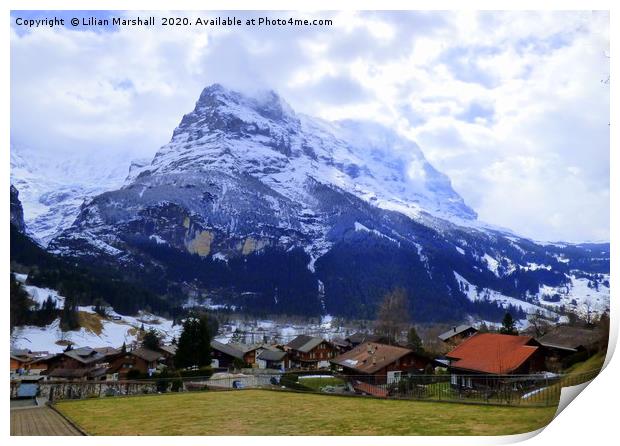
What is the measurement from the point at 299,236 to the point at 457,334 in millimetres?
3549

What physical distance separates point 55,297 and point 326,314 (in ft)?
14.7

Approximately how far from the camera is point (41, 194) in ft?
21.8

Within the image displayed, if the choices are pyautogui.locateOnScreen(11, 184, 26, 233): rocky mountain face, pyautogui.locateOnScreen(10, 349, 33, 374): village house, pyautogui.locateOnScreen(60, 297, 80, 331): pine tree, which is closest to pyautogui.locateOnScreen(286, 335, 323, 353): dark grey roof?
pyautogui.locateOnScreen(60, 297, 80, 331): pine tree

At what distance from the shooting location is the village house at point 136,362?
21.8 ft

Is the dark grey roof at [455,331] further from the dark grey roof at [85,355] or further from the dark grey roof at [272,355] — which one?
the dark grey roof at [85,355]

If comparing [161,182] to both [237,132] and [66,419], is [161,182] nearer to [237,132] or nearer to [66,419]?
[237,132]

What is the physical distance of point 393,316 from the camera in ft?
27.0

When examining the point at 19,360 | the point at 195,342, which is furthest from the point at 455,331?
the point at 19,360

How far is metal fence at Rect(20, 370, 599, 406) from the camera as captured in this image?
612 cm

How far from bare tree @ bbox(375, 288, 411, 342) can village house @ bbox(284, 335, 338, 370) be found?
3.39ft

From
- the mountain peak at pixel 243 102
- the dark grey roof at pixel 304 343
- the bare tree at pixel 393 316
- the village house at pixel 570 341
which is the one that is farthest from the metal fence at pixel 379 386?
the mountain peak at pixel 243 102

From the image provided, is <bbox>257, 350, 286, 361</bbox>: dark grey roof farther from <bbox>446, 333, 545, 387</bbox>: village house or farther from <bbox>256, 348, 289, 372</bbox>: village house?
<bbox>446, 333, 545, 387</bbox>: village house

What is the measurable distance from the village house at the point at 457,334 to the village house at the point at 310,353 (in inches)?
82.6

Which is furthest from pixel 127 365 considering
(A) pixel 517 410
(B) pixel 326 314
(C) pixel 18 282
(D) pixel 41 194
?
(A) pixel 517 410
